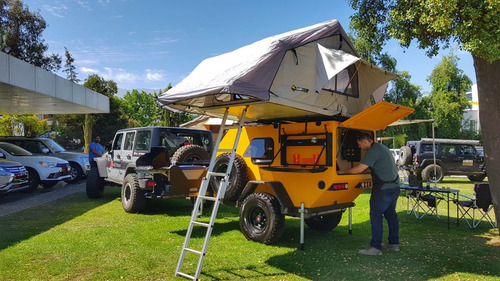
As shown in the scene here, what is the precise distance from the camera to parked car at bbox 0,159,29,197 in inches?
391

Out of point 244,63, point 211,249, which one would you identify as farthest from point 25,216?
point 244,63

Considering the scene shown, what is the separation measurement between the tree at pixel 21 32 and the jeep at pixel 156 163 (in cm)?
2690

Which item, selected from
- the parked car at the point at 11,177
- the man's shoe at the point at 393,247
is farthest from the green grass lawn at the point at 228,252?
the parked car at the point at 11,177

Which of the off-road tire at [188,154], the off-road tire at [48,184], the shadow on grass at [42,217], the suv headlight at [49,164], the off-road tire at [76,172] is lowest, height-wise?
the shadow on grass at [42,217]

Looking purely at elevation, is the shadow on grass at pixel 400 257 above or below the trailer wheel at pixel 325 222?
below

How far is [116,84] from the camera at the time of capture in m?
45.4

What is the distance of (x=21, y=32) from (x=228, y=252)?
3435 cm

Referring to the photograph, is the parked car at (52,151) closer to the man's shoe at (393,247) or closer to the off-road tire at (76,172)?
the off-road tire at (76,172)

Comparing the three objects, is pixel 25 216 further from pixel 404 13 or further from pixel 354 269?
pixel 404 13

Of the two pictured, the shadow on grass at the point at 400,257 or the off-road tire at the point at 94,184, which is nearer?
the shadow on grass at the point at 400,257

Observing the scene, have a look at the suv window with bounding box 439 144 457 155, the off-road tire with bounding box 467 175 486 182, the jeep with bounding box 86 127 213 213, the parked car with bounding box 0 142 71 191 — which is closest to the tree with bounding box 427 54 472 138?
the off-road tire with bounding box 467 175 486 182

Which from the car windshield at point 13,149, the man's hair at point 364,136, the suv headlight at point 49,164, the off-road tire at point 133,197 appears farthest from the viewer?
the car windshield at point 13,149

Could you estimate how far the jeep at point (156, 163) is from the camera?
777 cm

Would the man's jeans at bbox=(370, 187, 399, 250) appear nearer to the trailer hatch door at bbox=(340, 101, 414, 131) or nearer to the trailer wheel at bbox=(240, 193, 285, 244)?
the trailer hatch door at bbox=(340, 101, 414, 131)
